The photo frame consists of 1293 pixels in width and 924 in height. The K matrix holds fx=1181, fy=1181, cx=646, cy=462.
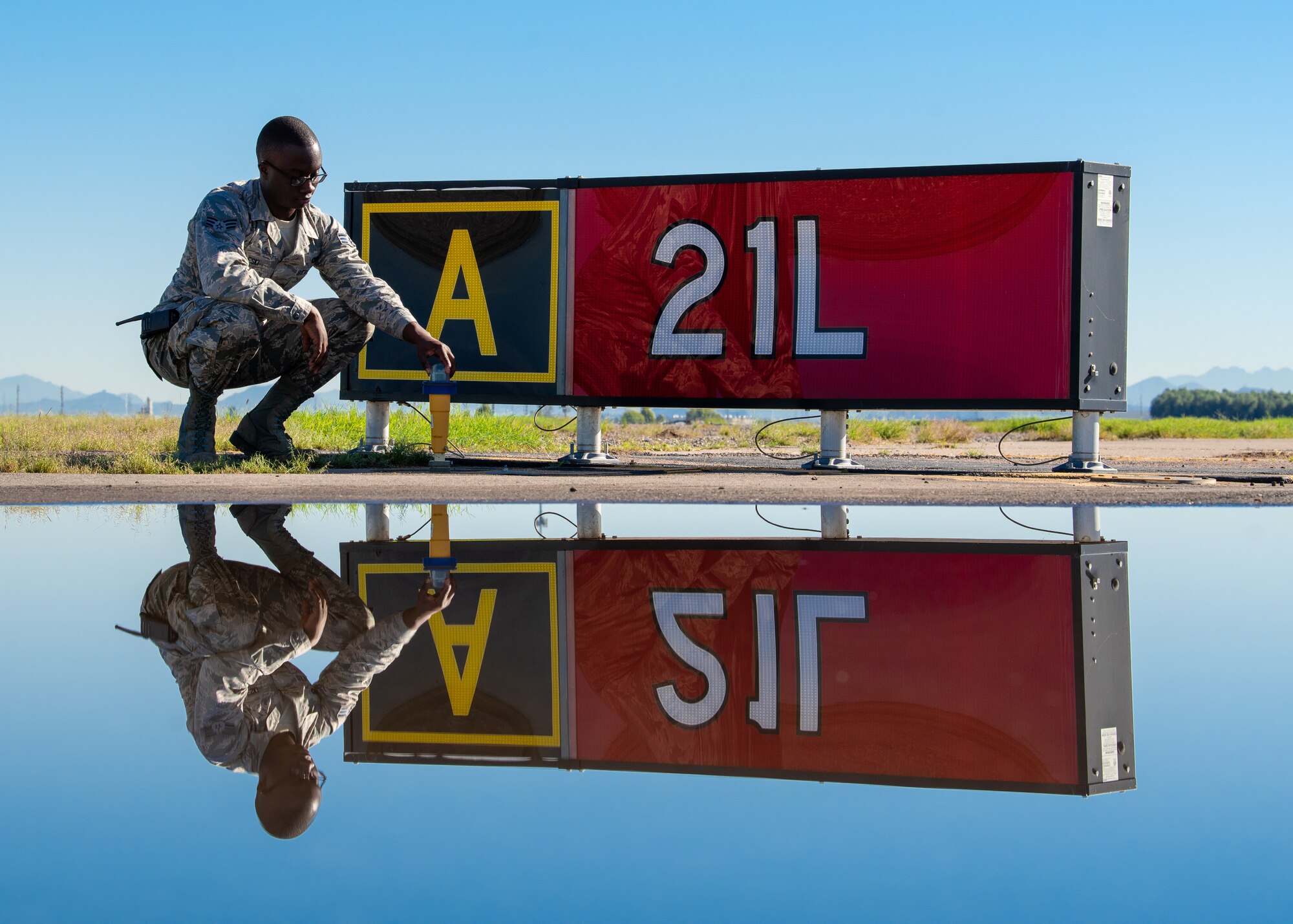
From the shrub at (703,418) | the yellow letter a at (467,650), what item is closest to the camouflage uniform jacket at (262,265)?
the yellow letter a at (467,650)

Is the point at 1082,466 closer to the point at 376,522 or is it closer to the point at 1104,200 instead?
the point at 1104,200

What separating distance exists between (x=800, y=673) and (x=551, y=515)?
149 inches

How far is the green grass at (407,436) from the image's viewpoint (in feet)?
30.2

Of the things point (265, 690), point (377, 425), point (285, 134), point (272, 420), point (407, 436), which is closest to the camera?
point (265, 690)

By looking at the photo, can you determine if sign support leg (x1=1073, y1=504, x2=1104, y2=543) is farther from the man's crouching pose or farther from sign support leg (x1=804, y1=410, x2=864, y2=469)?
the man's crouching pose

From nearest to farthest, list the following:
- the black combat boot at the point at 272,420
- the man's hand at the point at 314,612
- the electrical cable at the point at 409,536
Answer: the man's hand at the point at 314,612 → the electrical cable at the point at 409,536 → the black combat boot at the point at 272,420

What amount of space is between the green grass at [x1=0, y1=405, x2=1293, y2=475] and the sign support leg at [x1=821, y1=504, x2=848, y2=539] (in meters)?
4.40

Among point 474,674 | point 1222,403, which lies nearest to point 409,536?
point 474,674

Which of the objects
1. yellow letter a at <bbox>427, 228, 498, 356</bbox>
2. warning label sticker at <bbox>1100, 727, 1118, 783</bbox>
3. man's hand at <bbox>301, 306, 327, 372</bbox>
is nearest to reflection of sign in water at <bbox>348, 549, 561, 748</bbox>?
warning label sticker at <bbox>1100, 727, 1118, 783</bbox>

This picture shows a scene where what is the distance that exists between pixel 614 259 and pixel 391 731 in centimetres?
914

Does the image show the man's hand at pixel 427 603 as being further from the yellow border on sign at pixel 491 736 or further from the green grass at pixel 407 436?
the green grass at pixel 407 436

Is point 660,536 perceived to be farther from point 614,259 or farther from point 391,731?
point 614,259

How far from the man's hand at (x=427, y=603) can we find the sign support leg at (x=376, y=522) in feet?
4.42

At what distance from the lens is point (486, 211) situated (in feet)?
36.6
